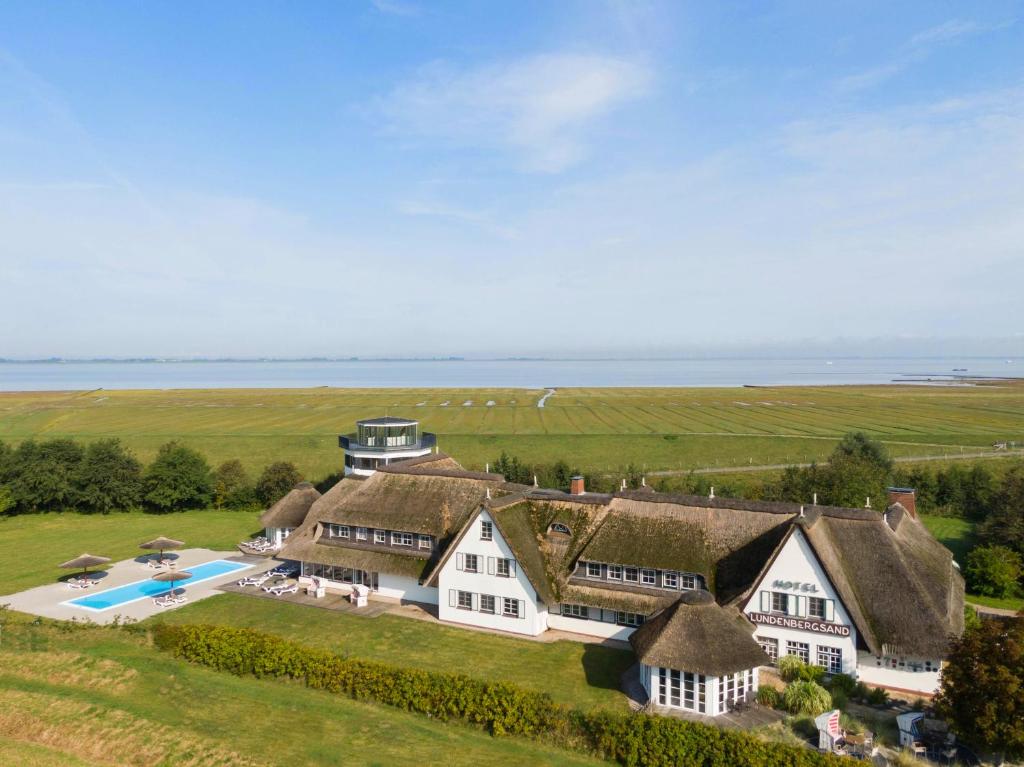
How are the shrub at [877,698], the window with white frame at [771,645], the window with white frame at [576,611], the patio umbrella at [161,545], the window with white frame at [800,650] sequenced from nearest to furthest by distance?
the shrub at [877,698]
the window with white frame at [800,650]
the window with white frame at [771,645]
the window with white frame at [576,611]
the patio umbrella at [161,545]

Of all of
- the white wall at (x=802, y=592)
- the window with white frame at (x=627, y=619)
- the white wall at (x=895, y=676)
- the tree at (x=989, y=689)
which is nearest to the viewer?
the tree at (x=989, y=689)

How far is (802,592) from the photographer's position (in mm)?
27484

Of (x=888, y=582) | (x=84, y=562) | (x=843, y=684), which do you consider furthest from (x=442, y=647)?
(x=84, y=562)

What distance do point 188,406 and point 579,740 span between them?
144176mm

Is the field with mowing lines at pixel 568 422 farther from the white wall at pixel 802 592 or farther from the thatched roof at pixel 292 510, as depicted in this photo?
the white wall at pixel 802 592

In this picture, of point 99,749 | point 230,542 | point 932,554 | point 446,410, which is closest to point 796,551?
point 932,554

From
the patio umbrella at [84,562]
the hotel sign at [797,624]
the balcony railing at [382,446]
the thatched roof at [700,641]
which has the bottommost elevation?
the patio umbrella at [84,562]

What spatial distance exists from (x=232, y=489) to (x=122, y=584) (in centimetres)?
2283

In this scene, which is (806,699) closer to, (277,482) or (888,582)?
(888,582)

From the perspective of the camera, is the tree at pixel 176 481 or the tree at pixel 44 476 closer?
the tree at pixel 44 476

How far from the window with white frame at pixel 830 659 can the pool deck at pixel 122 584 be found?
32.4 meters

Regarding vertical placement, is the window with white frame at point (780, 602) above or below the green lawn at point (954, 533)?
above

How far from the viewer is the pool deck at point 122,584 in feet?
114

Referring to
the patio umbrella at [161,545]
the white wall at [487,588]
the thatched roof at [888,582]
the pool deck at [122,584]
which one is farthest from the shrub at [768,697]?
the patio umbrella at [161,545]
